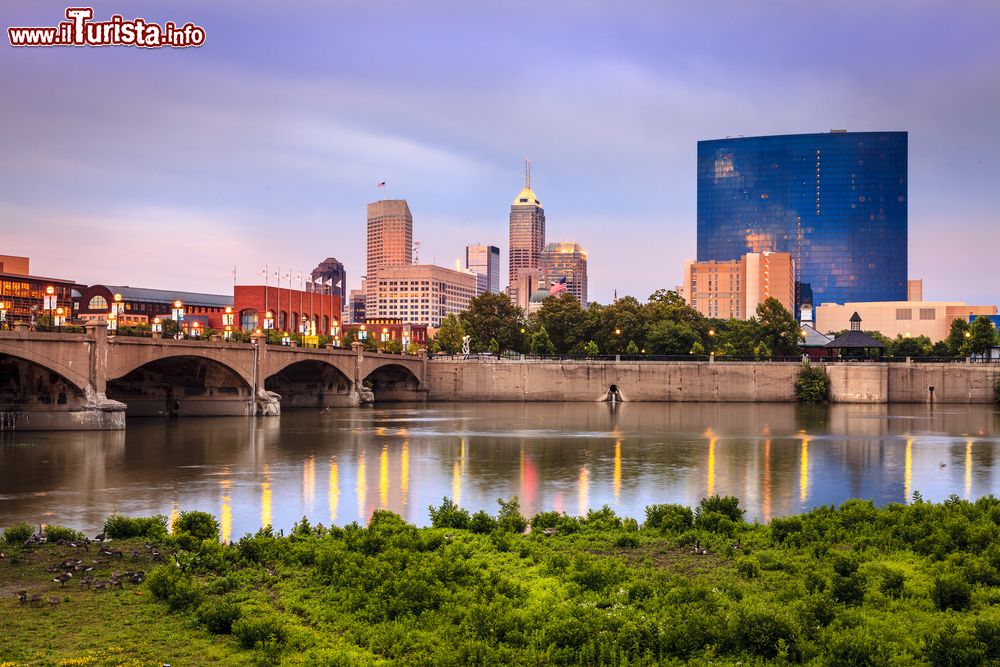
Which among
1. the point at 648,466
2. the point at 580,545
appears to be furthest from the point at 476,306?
the point at 580,545

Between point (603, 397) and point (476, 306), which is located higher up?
point (476, 306)

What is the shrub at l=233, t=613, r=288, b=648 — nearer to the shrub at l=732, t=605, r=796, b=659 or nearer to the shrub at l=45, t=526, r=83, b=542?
the shrub at l=732, t=605, r=796, b=659

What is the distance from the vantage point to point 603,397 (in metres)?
135

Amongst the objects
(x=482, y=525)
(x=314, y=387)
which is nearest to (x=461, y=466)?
(x=482, y=525)

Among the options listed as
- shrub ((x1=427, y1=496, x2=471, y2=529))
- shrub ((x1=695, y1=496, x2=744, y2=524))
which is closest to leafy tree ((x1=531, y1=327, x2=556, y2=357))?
shrub ((x1=695, y1=496, x2=744, y2=524))

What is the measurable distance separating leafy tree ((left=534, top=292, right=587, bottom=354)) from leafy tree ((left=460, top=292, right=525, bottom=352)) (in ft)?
37.5

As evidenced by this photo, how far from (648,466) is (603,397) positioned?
268 feet

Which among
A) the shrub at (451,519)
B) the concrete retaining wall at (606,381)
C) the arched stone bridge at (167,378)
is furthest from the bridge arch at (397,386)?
the shrub at (451,519)

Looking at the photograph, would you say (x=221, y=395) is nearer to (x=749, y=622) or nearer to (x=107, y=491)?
(x=107, y=491)

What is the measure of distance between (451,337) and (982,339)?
3837 inches

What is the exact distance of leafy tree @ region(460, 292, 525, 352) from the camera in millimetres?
182750

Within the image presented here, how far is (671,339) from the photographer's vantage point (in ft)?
521

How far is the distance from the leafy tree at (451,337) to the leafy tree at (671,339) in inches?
1630

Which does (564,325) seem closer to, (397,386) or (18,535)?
(397,386)
